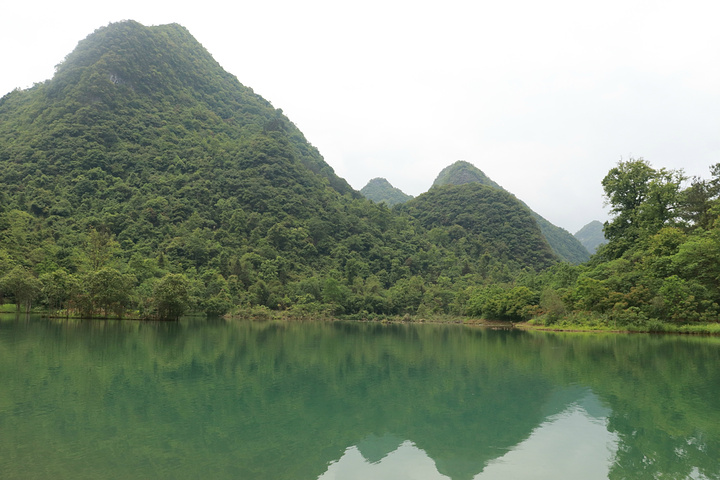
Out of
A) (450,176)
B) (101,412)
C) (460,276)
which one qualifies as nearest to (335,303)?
(460,276)

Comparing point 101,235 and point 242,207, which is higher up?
point 242,207

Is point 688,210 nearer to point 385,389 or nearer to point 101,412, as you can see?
point 385,389

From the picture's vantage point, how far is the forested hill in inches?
2217

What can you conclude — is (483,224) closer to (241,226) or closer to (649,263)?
(241,226)

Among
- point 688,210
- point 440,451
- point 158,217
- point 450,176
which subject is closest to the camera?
point 440,451

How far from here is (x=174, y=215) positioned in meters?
80.8

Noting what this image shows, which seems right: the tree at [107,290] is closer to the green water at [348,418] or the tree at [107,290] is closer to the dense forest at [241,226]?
the dense forest at [241,226]

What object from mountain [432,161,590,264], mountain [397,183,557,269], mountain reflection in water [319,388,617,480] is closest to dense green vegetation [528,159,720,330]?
mountain reflection in water [319,388,617,480]

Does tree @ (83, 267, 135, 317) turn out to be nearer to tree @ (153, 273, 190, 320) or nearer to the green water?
tree @ (153, 273, 190, 320)

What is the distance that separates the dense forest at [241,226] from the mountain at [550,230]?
36.2m

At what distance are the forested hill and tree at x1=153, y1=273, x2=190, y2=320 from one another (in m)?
A: 0.18

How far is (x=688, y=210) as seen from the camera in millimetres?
42469

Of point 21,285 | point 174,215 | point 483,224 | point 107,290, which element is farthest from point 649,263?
point 483,224

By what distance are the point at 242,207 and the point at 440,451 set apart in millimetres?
85270
